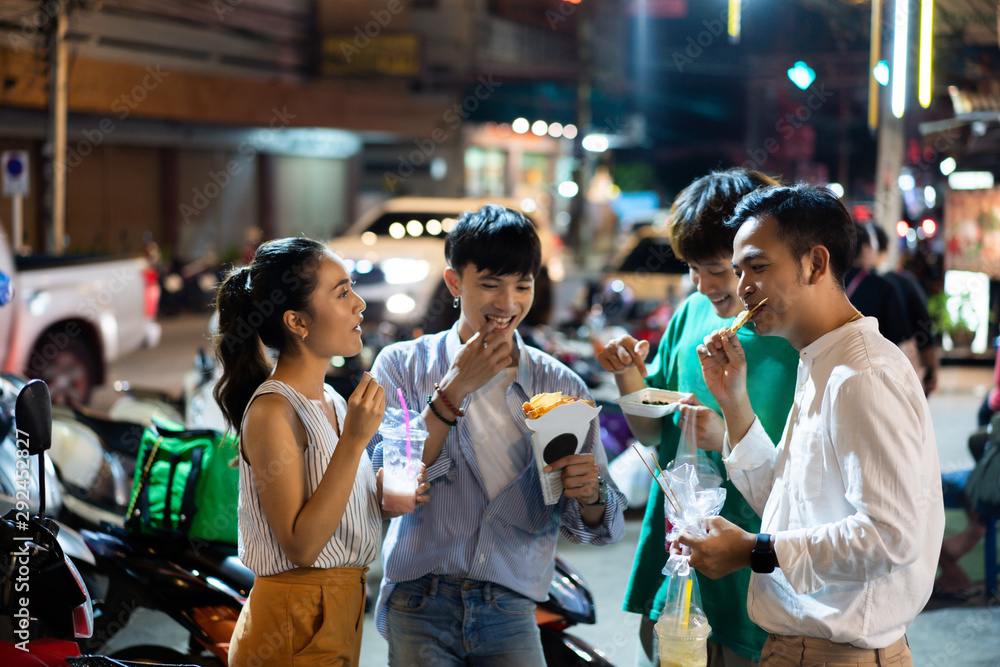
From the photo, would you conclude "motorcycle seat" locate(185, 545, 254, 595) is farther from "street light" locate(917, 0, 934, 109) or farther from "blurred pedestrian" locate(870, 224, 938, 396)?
"street light" locate(917, 0, 934, 109)

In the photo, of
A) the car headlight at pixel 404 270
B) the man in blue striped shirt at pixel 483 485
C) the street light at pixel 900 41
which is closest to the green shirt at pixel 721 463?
the man in blue striped shirt at pixel 483 485

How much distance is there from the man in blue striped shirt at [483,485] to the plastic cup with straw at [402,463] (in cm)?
7

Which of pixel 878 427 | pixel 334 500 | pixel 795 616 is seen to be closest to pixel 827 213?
pixel 878 427

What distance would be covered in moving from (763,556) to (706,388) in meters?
0.73

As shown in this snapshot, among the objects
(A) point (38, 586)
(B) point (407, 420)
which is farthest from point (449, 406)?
(A) point (38, 586)

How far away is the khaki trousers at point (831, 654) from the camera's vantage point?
184 centimetres

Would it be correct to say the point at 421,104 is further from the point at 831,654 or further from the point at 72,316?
the point at 831,654

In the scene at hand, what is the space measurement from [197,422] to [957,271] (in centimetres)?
1101

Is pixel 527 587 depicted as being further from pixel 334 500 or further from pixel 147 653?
pixel 147 653

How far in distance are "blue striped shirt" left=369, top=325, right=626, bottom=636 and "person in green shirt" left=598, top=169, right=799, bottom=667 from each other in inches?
9.8

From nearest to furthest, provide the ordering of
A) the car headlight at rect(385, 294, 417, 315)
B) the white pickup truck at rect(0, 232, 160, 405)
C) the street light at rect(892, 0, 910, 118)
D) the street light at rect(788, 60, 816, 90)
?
the white pickup truck at rect(0, 232, 160, 405), the street light at rect(788, 60, 816, 90), the street light at rect(892, 0, 910, 118), the car headlight at rect(385, 294, 417, 315)

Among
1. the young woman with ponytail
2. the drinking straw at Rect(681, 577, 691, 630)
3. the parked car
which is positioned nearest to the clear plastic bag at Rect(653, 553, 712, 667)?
the drinking straw at Rect(681, 577, 691, 630)

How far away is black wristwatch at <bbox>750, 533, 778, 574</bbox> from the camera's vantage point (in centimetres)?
177

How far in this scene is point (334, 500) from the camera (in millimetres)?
2012
